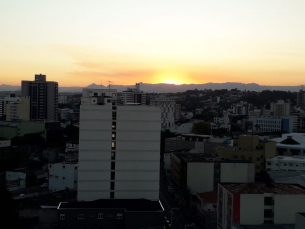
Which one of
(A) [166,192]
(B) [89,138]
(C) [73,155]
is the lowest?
(A) [166,192]

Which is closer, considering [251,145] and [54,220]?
[54,220]

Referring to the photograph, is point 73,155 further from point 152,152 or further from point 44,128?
point 44,128

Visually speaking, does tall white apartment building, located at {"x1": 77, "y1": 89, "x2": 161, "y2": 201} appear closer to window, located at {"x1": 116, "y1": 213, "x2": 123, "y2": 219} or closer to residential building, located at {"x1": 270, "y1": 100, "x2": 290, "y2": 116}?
window, located at {"x1": 116, "y1": 213, "x2": 123, "y2": 219}

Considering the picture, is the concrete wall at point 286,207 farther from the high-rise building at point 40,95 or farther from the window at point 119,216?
the high-rise building at point 40,95

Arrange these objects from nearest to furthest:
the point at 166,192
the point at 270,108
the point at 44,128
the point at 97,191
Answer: the point at 97,191 → the point at 166,192 → the point at 44,128 → the point at 270,108

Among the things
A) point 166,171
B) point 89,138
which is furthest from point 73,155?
point 89,138

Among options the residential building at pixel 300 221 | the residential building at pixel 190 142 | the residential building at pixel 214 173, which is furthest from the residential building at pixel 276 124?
the residential building at pixel 300 221

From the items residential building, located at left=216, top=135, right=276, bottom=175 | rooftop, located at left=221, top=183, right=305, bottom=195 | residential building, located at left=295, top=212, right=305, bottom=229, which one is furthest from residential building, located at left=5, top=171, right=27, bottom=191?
residential building, located at left=295, top=212, right=305, bottom=229

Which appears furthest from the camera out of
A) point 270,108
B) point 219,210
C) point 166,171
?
point 270,108
